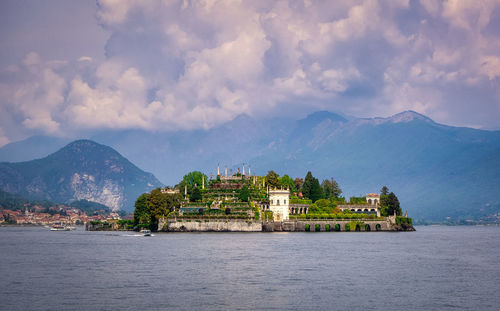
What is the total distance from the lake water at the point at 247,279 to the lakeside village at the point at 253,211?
2291 inches

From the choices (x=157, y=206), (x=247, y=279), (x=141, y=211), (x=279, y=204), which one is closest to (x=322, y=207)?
(x=279, y=204)

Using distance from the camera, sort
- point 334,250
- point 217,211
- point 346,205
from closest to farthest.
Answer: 1. point 334,250
2. point 217,211
3. point 346,205

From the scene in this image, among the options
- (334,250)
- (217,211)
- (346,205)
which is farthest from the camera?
(346,205)

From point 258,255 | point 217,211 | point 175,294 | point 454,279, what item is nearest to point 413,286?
point 454,279

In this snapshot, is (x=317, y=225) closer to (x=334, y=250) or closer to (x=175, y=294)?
(x=334, y=250)

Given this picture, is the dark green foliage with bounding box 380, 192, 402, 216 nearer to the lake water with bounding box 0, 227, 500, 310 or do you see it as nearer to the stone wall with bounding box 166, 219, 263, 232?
the stone wall with bounding box 166, 219, 263, 232

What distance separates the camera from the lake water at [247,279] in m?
50.7

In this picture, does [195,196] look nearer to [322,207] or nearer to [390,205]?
→ [322,207]

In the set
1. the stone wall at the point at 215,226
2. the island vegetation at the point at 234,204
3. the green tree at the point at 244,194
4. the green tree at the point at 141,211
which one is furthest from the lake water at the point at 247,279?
the green tree at the point at 141,211

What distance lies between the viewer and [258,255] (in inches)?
3403

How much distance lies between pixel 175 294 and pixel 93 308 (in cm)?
838

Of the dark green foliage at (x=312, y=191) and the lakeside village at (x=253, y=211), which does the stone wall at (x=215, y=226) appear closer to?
the lakeside village at (x=253, y=211)

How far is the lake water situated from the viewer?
166 feet

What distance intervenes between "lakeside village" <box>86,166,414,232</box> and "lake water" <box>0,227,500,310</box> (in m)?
58.2
